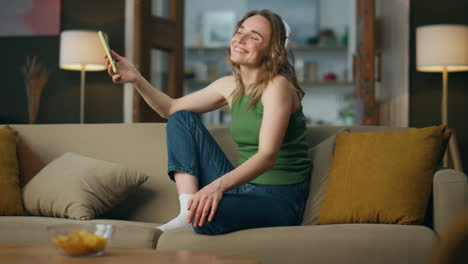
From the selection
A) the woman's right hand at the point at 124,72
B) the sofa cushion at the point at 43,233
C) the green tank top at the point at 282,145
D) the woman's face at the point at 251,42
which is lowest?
the sofa cushion at the point at 43,233

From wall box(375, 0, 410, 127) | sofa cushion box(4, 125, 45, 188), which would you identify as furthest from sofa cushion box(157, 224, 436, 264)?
wall box(375, 0, 410, 127)

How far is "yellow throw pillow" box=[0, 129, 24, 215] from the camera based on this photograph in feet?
7.89

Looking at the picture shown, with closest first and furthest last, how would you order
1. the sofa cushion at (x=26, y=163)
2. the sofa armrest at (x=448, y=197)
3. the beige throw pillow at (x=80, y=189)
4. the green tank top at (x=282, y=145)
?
the sofa armrest at (x=448, y=197) < the green tank top at (x=282, y=145) < the beige throw pillow at (x=80, y=189) < the sofa cushion at (x=26, y=163)

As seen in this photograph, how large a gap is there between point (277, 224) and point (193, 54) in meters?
6.91

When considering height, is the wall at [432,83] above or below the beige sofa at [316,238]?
above

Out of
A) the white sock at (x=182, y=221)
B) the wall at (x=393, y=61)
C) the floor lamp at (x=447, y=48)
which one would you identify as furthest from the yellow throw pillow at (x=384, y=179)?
the wall at (x=393, y=61)

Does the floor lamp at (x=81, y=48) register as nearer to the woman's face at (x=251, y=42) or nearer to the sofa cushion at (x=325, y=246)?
the woman's face at (x=251, y=42)

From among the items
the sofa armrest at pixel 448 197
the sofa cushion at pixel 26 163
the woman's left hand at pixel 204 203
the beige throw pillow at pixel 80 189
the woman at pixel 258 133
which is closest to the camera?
the woman's left hand at pixel 204 203

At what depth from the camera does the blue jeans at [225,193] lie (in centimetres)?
193

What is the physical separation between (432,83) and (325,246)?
11.5 feet

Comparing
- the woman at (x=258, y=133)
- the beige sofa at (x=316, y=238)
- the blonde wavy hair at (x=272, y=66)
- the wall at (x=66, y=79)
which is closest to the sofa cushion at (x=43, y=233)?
the beige sofa at (x=316, y=238)

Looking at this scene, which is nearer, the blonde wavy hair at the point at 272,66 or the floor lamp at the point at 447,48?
the blonde wavy hair at the point at 272,66

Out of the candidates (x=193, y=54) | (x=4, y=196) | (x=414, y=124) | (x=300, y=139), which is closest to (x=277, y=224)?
(x=300, y=139)

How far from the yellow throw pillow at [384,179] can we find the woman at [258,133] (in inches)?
5.9
